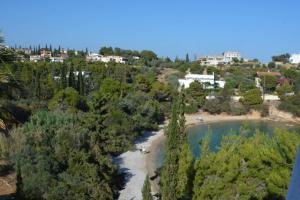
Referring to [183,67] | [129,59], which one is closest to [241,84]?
[183,67]

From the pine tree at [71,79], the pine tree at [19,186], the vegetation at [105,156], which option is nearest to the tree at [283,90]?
the vegetation at [105,156]

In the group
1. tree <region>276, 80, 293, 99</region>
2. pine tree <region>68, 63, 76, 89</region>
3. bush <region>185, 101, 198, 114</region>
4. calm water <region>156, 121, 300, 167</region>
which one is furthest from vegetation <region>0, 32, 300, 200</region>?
tree <region>276, 80, 293, 99</region>

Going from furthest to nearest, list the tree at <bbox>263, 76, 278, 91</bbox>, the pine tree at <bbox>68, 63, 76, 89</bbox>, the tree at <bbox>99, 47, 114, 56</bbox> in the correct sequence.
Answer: the tree at <bbox>99, 47, 114, 56</bbox>
the tree at <bbox>263, 76, 278, 91</bbox>
the pine tree at <bbox>68, 63, 76, 89</bbox>

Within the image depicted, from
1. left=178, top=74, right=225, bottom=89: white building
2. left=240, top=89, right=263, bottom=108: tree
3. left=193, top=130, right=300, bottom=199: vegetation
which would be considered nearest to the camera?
left=193, top=130, right=300, bottom=199: vegetation

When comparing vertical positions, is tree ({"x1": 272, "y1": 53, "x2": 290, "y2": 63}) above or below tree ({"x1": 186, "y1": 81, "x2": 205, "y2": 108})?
above

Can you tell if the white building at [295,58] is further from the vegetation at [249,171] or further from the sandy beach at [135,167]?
the vegetation at [249,171]

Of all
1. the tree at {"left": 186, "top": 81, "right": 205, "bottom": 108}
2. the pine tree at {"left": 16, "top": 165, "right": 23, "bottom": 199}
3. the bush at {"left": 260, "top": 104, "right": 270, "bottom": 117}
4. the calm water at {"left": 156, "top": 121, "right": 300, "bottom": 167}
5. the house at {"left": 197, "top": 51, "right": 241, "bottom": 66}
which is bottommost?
the calm water at {"left": 156, "top": 121, "right": 300, "bottom": 167}

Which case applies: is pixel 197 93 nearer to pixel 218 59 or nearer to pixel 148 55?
pixel 148 55

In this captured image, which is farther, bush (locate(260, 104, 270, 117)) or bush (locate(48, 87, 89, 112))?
bush (locate(260, 104, 270, 117))

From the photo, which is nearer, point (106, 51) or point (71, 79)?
point (71, 79)

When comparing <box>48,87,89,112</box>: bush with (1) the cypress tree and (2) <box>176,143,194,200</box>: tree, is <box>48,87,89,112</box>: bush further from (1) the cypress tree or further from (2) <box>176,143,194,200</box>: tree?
(2) <box>176,143,194,200</box>: tree

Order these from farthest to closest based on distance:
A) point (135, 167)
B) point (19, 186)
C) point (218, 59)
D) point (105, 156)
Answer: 1. point (218, 59)
2. point (135, 167)
3. point (105, 156)
4. point (19, 186)

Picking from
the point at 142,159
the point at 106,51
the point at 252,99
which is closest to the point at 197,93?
the point at 252,99

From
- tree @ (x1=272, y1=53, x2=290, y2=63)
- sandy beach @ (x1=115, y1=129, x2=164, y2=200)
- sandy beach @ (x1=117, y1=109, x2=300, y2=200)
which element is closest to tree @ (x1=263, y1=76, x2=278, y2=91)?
sandy beach @ (x1=117, y1=109, x2=300, y2=200)
